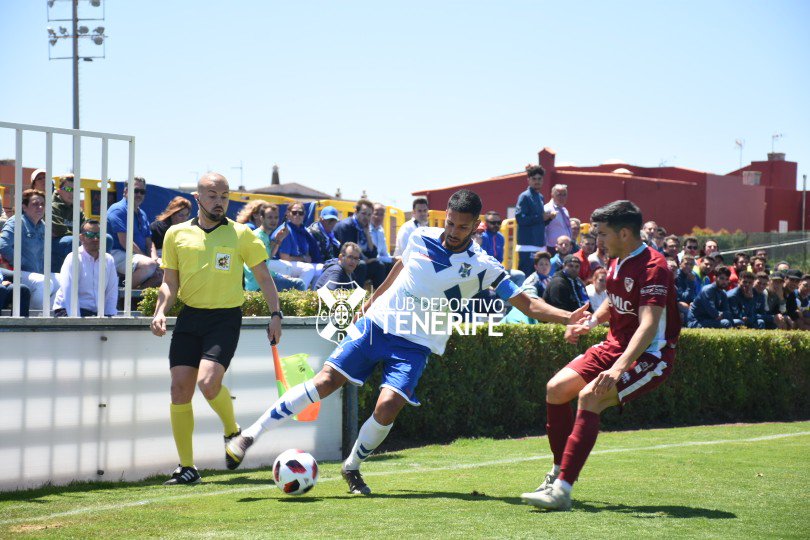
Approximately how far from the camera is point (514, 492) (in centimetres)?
751

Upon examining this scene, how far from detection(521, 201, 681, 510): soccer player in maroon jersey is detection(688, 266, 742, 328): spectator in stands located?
10771 mm

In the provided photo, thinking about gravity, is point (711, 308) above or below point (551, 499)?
above

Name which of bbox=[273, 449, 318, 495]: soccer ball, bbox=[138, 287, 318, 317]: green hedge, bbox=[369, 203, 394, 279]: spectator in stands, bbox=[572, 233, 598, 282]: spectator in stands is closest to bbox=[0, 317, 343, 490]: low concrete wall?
bbox=[138, 287, 318, 317]: green hedge

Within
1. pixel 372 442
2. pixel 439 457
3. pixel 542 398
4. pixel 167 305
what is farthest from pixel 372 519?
pixel 542 398

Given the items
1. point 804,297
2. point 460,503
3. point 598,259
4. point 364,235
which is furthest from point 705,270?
point 460,503

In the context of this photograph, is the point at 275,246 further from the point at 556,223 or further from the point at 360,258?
the point at 556,223

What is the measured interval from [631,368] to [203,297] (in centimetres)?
345

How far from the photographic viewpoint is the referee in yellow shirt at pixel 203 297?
809 centimetres

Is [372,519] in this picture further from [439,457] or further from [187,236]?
[439,457]

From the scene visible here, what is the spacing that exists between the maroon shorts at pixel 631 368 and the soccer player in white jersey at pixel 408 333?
35cm

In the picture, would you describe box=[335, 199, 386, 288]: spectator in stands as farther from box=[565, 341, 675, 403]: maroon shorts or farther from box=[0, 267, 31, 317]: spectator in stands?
box=[565, 341, 675, 403]: maroon shorts

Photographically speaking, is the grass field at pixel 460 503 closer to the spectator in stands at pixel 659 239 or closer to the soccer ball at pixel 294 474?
the soccer ball at pixel 294 474

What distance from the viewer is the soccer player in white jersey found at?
736 centimetres

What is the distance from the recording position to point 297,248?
1366 cm
